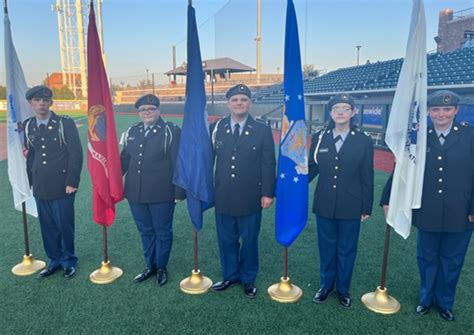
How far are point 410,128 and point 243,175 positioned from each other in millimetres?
1407

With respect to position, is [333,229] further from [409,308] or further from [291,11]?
[291,11]

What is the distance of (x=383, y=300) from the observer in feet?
10.3

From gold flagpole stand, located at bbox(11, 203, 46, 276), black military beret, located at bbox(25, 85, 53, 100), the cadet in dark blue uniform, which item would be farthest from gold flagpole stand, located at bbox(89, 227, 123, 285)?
the cadet in dark blue uniform

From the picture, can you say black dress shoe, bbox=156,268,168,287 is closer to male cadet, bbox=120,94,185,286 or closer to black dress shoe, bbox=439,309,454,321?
male cadet, bbox=120,94,185,286

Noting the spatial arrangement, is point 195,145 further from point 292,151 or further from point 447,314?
point 447,314

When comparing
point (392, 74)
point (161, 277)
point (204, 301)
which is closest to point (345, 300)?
point (204, 301)

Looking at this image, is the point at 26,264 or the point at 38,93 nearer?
the point at 38,93

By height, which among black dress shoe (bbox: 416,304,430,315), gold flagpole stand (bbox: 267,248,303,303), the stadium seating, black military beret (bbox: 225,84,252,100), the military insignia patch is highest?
the stadium seating

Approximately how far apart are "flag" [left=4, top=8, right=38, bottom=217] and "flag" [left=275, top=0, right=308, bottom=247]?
8.43ft

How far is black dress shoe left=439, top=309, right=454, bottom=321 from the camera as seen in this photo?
2.93 metres

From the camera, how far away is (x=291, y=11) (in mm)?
2992

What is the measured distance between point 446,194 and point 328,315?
4.37 ft

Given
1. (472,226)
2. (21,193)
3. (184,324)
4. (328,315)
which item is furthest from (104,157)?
(472,226)

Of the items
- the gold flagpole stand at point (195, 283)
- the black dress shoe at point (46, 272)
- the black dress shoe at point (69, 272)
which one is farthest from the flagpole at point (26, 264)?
the gold flagpole stand at point (195, 283)
